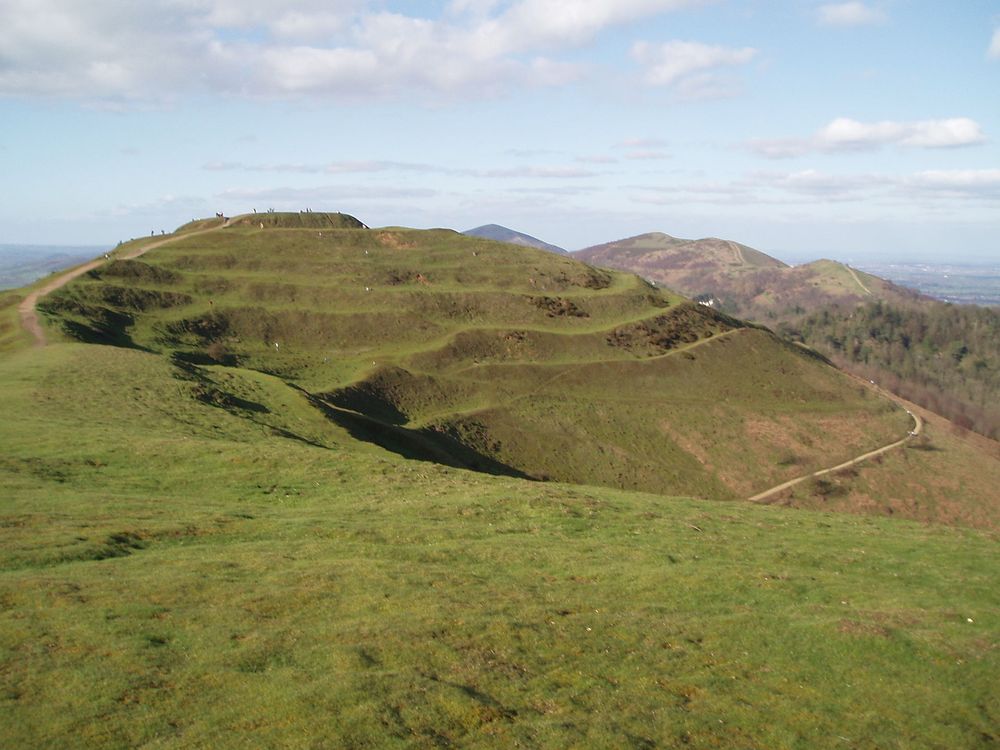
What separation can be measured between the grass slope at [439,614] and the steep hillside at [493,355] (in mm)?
26686

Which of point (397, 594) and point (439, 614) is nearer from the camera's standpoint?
point (439, 614)

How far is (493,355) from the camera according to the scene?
87.6 metres

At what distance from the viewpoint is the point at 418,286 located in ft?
326

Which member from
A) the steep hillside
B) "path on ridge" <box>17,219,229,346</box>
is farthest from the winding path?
"path on ridge" <box>17,219,229,346</box>

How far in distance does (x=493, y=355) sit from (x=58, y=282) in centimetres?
4818

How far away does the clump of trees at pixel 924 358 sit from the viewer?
13162 centimetres

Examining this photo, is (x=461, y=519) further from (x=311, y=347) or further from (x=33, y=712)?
(x=311, y=347)

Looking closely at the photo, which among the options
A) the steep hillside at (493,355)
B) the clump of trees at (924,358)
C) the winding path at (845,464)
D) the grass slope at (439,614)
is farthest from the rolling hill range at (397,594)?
the clump of trees at (924,358)

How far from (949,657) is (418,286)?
86.3m

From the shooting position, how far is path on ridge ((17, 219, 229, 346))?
60.9 m

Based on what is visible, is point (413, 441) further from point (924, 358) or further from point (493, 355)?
point (924, 358)

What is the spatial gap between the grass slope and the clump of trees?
360ft

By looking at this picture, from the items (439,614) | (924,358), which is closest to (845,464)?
(439,614)

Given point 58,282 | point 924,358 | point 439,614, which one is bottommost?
point 924,358
